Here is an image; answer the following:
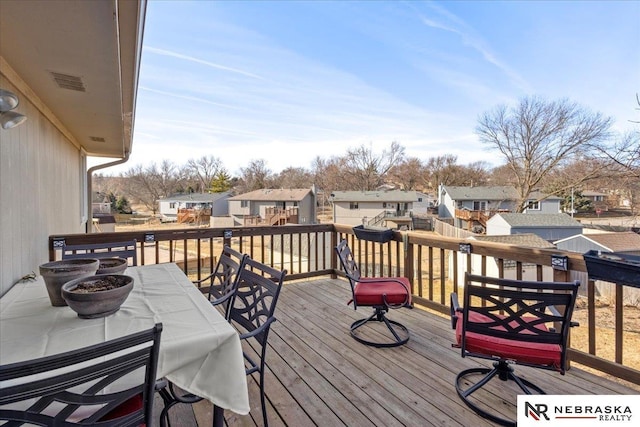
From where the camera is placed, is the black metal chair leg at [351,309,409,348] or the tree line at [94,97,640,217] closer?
the black metal chair leg at [351,309,409,348]

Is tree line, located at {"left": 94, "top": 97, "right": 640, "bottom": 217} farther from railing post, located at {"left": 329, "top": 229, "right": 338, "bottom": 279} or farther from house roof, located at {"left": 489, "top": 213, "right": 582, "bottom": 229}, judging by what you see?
railing post, located at {"left": 329, "top": 229, "right": 338, "bottom": 279}

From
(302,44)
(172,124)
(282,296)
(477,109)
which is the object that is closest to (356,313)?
(282,296)

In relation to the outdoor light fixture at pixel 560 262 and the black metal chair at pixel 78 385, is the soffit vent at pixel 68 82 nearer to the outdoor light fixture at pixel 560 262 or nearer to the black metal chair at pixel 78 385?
the black metal chair at pixel 78 385

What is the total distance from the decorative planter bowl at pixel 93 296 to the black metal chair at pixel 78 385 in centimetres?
48

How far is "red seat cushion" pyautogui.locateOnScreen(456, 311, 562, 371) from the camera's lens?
5.70ft

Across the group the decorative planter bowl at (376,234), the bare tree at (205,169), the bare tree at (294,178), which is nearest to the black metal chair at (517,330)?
the decorative planter bowl at (376,234)

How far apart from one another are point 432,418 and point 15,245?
3.11 metres

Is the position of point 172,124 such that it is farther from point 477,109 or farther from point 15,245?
point 15,245

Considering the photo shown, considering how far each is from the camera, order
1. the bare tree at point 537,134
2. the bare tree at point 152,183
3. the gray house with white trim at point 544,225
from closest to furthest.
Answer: the gray house with white trim at point 544,225 < the bare tree at point 537,134 < the bare tree at point 152,183

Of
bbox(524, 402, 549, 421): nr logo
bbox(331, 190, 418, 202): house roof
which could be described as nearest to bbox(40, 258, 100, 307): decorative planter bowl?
bbox(524, 402, 549, 421): nr logo

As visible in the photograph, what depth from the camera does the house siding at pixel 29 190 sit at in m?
2.21

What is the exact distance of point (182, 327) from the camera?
1379 mm

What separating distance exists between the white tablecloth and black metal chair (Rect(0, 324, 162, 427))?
177 millimetres

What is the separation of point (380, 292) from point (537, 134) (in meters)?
21.9
